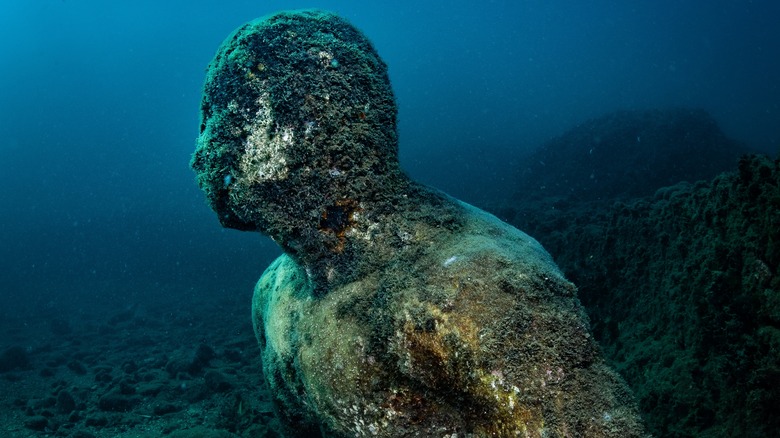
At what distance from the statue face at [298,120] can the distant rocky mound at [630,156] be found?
1284 centimetres

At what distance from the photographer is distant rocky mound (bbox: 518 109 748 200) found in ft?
52.6

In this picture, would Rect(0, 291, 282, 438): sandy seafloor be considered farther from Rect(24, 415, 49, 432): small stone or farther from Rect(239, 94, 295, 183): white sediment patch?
Rect(239, 94, 295, 183): white sediment patch

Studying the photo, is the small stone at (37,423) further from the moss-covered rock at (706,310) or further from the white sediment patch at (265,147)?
the moss-covered rock at (706,310)

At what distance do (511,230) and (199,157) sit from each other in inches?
102

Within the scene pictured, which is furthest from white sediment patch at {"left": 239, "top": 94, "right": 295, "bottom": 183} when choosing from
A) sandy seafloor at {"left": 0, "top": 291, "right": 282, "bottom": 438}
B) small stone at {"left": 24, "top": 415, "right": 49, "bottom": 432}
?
small stone at {"left": 24, "top": 415, "right": 49, "bottom": 432}

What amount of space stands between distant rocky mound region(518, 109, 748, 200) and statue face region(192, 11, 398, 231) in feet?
42.1

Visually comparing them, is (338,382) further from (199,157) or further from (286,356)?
(199,157)

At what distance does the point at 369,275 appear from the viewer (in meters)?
3.09

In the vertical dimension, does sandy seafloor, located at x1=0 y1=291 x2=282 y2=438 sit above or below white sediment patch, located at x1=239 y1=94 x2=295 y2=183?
below

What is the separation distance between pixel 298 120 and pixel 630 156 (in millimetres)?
18375

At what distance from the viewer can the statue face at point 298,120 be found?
316 cm

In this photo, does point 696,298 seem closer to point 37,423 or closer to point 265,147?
point 265,147

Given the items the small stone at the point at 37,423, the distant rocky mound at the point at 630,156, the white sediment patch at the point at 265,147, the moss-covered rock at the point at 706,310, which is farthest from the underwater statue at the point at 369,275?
the distant rocky mound at the point at 630,156

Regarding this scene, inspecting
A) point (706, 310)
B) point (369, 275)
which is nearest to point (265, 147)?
point (369, 275)
